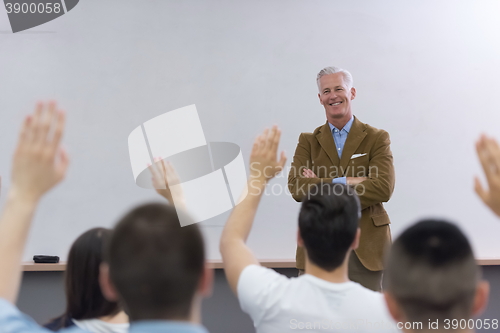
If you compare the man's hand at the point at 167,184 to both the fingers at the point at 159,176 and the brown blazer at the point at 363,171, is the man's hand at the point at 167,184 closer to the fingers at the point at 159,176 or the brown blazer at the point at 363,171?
the fingers at the point at 159,176

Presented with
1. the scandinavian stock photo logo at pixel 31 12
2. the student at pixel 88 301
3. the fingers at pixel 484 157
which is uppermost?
the scandinavian stock photo logo at pixel 31 12

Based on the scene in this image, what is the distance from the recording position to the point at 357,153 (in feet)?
8.82

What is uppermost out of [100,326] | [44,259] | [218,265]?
[100,326]

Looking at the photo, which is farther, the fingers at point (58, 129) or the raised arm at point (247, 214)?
the raised arm at point (247, 214)

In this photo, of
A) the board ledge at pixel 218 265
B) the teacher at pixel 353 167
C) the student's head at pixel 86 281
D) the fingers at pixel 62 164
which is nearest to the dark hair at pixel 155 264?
the fingers at pixel 62 164

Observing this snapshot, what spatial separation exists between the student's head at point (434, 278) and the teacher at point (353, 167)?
5.20 feet

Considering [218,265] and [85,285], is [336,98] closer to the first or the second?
[218,265]

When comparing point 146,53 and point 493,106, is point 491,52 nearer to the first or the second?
point 493,106

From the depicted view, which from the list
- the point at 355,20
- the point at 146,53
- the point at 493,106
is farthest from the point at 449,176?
the point at 146,53

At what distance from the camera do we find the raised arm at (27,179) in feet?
2.55

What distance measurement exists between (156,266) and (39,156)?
11.6 inches

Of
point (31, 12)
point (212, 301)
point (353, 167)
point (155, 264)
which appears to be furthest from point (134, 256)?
point (31, 12)

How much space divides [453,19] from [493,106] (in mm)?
714

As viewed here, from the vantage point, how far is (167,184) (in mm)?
1632
